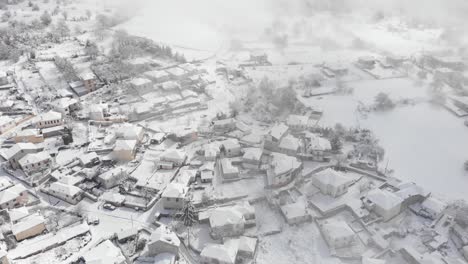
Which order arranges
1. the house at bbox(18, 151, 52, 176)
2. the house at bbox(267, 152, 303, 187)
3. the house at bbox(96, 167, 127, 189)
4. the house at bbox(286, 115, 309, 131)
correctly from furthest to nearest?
the house at bbox(286, 115, 309, 131) → the house at bbox(18, 151, 52, 176) → the house at bbox(96, 167, 127, 189) → the house at bbox(267, 152, 303, 187)

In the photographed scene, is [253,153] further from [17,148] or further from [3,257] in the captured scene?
[17,148]

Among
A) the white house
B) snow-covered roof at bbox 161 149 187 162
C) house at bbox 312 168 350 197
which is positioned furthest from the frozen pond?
the white house

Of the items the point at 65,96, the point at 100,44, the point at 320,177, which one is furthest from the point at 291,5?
the point at 320,177

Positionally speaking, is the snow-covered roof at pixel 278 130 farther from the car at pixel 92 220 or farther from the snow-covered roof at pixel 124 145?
the car at pixel 92 220

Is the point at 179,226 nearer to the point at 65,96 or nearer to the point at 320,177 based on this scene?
the point at 320,177

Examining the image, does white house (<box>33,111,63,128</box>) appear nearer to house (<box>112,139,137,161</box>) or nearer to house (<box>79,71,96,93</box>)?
house (<box>79,71,96,93</box>)

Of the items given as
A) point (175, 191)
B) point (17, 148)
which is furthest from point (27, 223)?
point (175, 191)

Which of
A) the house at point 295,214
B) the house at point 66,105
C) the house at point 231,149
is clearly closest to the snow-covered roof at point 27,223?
the house at point 231,149
